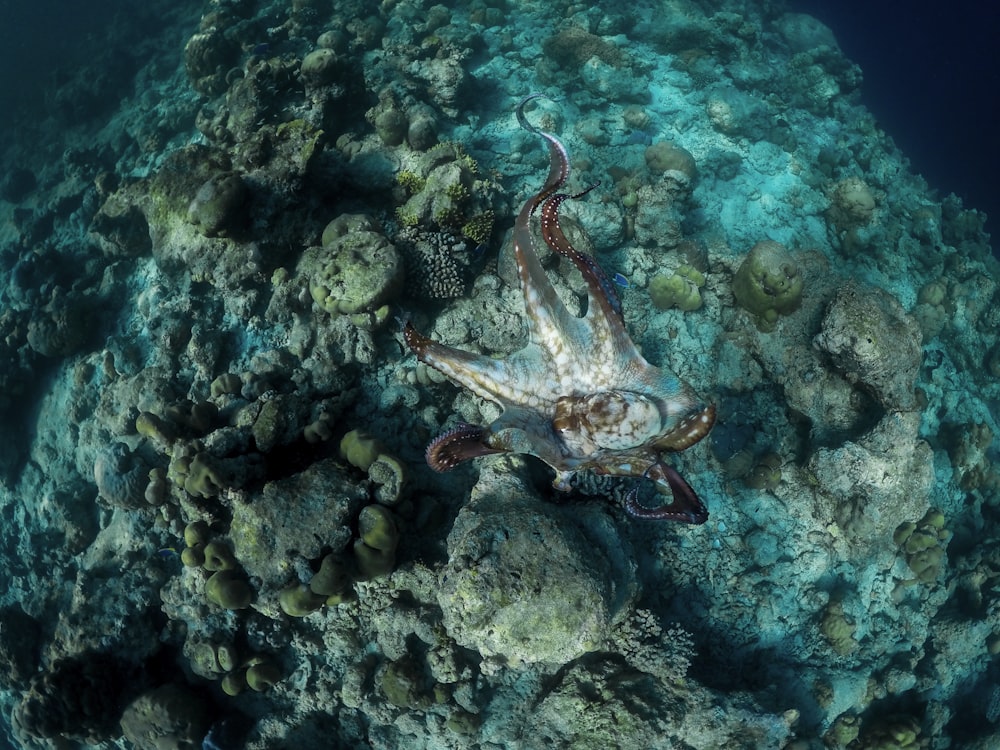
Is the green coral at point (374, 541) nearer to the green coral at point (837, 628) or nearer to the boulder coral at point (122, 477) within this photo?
the boulder coral at point (122, 477)

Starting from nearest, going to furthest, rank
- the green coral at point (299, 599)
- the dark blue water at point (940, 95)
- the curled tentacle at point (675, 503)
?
1. the curled tentacle at point (675, 503)
2. the green coral at point (299, 599)
3. the dark blue water at point (940, 95)

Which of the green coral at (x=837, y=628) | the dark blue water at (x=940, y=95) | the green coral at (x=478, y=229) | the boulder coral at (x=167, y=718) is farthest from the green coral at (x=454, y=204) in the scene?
the dark blue water at (x=940, y=95)

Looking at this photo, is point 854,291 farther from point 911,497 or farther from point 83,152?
point 83,152

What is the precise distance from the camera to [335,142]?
26.1 ft

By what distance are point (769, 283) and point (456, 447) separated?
4.48 metres

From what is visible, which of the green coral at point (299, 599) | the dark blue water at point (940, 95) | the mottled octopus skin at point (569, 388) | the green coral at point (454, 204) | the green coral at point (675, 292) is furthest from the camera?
the dark blue water at point (940, 95)

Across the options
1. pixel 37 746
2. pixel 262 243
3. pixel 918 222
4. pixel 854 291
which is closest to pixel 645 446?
pixel 854 291

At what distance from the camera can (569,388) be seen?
4359 mm

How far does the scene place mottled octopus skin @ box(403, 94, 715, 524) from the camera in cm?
393

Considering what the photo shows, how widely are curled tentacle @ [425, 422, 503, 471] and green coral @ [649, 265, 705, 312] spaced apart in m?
3.61

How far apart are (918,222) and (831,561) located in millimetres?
7866

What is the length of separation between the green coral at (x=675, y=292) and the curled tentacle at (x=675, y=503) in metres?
3.16

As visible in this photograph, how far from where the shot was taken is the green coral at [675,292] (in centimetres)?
649

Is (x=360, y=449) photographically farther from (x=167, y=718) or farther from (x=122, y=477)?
(x=167, y=718)
